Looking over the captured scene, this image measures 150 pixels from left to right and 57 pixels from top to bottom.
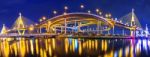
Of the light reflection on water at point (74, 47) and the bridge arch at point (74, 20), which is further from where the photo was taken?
the bridge arch at point (74, 20)

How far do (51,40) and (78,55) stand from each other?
11.5 metres

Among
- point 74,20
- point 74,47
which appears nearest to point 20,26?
point 74,20

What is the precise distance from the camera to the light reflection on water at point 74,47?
79.8 ft

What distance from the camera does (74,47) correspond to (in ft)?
97.8

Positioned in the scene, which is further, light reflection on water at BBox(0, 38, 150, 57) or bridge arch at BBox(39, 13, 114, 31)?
bridge arch at BBox(39, 13, 114, 31)

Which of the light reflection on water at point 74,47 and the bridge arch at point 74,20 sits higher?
the bridge arch at point 74,20

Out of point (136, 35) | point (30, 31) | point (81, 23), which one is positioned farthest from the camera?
point (81, 23)

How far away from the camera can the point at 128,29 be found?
38938 mm

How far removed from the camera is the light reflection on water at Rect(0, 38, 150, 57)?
2432 cm

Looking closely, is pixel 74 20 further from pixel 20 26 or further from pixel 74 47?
pixel 74 47

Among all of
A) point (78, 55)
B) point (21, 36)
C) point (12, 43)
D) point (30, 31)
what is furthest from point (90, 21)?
point (78, 55)

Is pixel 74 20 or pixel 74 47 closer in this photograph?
pixel 74 47

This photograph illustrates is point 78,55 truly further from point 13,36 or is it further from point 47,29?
point 47,29

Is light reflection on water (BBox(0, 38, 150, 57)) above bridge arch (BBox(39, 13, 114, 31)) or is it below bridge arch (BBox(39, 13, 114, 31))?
below
